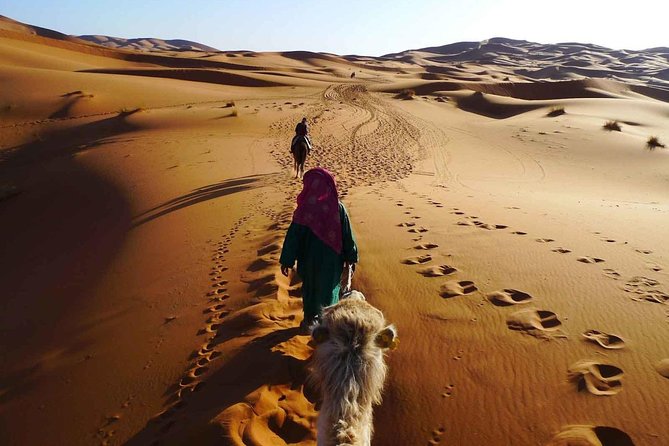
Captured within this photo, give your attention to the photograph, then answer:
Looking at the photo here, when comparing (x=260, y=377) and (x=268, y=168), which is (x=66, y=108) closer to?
(x=268, y=168)

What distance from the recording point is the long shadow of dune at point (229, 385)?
9.71ft

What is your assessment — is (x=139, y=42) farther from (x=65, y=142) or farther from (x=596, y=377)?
(x=596, y=377)

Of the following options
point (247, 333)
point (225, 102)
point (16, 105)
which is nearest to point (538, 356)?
point (247, 333)

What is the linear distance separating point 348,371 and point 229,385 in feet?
6.04

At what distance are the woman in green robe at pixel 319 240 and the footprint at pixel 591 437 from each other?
193cm

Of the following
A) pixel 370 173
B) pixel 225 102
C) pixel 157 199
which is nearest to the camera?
pixel 157 199

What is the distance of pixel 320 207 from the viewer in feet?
11.8

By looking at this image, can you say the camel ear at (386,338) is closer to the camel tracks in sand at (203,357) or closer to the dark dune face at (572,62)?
the camel tracks in sand at (203,357)

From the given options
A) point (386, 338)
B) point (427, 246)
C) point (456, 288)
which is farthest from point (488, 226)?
point (386, 338)

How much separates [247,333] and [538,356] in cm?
253

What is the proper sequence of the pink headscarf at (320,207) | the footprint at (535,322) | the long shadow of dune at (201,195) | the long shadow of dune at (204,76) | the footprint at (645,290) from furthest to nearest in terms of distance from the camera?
the long shadow of dune at (204,76) < the long shadow of dune at (201,195) < the footprint at (645,290) < the footprint at (535,322) < the pink headscarf at (320,207)

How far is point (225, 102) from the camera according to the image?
24.8 meters

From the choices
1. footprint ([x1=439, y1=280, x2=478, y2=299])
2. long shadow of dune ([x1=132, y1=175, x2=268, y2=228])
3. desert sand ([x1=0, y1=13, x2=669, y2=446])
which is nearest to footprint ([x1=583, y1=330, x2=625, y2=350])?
desert sand ([x1=0, y1=13, x2=669, y2=446])

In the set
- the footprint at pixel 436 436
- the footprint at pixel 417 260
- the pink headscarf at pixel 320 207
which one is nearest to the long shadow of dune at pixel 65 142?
the footprint at pixel 417 260
